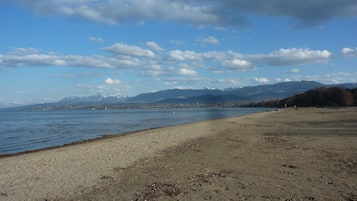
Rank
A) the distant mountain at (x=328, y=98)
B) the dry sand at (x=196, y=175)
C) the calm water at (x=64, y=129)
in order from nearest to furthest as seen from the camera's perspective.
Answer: the dry sand at (x=196, y=175)
the calm water at (x=64, y=129)
the distant mountain at (x=328, y=98)

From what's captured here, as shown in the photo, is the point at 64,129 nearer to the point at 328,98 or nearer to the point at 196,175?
the point at 196,175

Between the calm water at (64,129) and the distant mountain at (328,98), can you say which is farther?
the distant mountain at (328,98)

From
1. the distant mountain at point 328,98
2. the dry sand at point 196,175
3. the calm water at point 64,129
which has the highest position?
the distant mountain at point 328,98

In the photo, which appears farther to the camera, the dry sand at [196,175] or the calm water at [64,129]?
the calm water at [64,129]

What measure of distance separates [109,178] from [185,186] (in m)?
3.06

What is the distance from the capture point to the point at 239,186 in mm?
10492

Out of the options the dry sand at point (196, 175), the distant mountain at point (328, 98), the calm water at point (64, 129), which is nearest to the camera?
the dry sand at point (196, 175)

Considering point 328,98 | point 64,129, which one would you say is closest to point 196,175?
point 64,129

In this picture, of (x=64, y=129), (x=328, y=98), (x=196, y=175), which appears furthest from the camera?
(x=328, y=98)

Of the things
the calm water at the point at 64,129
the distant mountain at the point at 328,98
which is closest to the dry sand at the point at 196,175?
the calm water at the point at 64,129

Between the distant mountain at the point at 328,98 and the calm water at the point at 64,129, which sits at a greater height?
the distant mountain at the point at 328,98

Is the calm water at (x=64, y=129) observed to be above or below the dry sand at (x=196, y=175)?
below

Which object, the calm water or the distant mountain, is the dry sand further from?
the distant mountain

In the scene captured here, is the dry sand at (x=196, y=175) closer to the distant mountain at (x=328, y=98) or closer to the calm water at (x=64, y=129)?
the calm water at (x=64, y=129)
